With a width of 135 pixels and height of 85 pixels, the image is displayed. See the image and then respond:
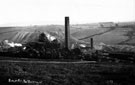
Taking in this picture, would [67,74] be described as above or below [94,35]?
below

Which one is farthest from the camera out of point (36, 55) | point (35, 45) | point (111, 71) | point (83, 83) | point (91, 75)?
A: point (35, 45)

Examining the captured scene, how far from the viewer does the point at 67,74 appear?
10406 millimetres

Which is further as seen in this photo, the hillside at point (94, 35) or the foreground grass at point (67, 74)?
the hillside at point (94, 35)

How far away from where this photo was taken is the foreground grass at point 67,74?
31.2ft

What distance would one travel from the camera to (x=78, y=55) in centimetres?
1627

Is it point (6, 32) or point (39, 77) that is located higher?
point (6, 32)

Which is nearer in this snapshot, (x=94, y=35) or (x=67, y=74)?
(x=67, y=74)

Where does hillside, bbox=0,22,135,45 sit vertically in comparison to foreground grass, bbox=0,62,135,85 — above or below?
above

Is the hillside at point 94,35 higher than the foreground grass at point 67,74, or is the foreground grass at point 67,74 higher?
the hillside at point 94,35

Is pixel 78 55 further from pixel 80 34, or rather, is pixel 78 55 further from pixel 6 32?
pixel 6 32

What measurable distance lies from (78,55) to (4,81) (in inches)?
311

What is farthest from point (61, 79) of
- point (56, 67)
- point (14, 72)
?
point (14, 72)

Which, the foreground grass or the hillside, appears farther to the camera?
the hillside

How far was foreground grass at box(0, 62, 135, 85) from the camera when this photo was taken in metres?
9.51
